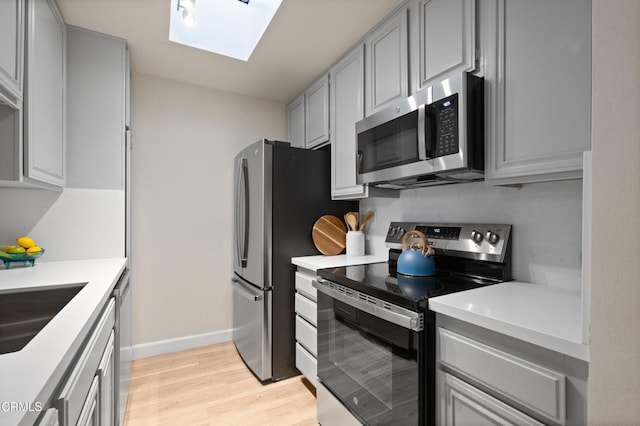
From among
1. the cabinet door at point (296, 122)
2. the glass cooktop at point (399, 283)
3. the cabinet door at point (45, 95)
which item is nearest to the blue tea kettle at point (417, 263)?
the glass cooktop at point (399, 283)

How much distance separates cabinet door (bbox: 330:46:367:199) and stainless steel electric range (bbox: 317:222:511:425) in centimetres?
59

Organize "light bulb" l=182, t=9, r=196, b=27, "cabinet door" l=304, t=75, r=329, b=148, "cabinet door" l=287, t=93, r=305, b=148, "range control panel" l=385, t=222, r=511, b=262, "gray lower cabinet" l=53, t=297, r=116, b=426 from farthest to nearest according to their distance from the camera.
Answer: "cabinet door" l=287, t=93, r=305, b=148
"cabinet door" l=304, t=75, r=329, b=148
"light bulb" l=182, t=9, r=196, b=27
"range control panel" l=385, t=222, r=511, b=262
"gray lower cabinet" l=53, t=297, r=116, b=426

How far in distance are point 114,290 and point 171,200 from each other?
1424 mm

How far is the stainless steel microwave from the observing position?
4.23 feet

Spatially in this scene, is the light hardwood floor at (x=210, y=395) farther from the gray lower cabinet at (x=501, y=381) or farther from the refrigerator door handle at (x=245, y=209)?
the gray lower cabinet at (x=501, y=381)

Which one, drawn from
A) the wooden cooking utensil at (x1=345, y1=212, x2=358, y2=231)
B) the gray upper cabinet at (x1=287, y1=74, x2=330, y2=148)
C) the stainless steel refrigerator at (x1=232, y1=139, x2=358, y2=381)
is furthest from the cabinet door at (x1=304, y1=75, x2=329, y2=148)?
the wooden cooking utensil at (x1=345, y1=212, x2=358, y2=231)

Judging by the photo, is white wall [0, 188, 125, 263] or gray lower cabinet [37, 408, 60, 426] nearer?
gray lower cabinet [37, 408, 60, 426]

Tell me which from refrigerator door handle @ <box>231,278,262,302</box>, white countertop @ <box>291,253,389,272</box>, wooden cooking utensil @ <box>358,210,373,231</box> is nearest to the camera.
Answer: white countertop @ <box>291,253,389,272</box>

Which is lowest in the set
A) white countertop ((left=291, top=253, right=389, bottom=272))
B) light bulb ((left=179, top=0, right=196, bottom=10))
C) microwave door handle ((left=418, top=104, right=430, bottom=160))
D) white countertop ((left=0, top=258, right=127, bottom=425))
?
white countertop ((left=291, top=253, right=389, bottom=272))

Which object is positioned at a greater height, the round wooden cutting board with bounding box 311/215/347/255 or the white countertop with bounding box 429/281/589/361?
the round wooden cutting board with bounding box 311/215/347/255

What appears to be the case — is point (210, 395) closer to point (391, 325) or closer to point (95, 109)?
point (391, 325)

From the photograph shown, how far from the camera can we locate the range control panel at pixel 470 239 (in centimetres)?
141

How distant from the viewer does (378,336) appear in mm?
1276

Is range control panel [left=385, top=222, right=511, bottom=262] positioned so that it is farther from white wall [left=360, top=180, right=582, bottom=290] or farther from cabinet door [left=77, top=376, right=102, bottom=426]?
cabinet door [left=77, top=376, right=102, bottom=426]
